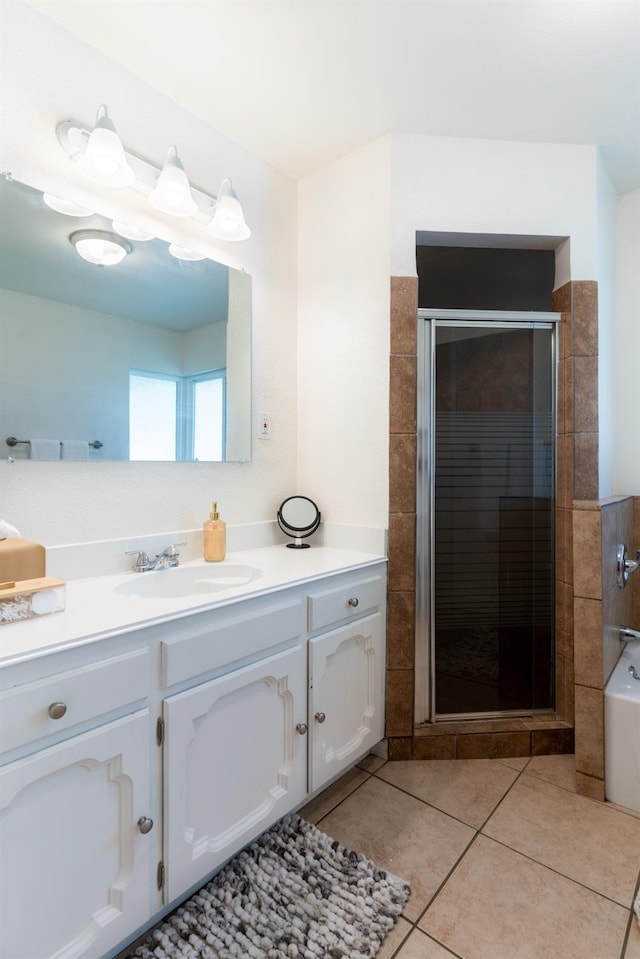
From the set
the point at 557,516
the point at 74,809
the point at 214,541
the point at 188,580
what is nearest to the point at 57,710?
the point at 74,809

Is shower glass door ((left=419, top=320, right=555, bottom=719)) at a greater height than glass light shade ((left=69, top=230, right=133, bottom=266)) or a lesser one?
lesser

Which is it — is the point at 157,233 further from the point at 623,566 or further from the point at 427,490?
the point at 623,566

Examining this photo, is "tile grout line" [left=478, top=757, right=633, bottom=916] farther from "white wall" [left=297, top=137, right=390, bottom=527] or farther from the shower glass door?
"white wall" [left=297, top=137, right=390, bottom=527]

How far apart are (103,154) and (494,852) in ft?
7.60

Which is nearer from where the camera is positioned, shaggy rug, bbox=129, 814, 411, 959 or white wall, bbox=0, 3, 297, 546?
shaggy rug, bbox=129, 814, 411, 959

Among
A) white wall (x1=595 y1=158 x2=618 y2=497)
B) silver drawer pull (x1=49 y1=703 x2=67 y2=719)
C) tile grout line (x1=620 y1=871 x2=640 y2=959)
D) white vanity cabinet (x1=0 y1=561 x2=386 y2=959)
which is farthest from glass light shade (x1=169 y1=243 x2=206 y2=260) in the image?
tile grout line (x1=620 y1=871 x2=640 y2=959)

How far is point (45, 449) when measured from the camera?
1.33 meters

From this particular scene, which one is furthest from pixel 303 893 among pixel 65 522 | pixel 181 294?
pixel 181 294

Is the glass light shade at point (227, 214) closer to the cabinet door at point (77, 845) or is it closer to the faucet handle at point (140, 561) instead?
the faucet handle at point (140, 561)

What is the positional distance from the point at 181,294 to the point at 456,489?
50.8 inches

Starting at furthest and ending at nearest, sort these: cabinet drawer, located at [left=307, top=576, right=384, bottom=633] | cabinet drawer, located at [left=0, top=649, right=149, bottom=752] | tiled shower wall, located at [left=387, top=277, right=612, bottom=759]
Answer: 1. tiled shower wall, located at [left=387, top=277, right=612, bottom=759]
2. cabinet drawer, located at [left=307, top=576, right=384, bottom=633]
3. cabinet drawer, located at [left=0, top=649, right=149, bottom=752]

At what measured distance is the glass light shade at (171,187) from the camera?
1.48m

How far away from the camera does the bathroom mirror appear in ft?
4.21

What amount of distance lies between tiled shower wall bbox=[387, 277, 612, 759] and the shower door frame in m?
0.06
